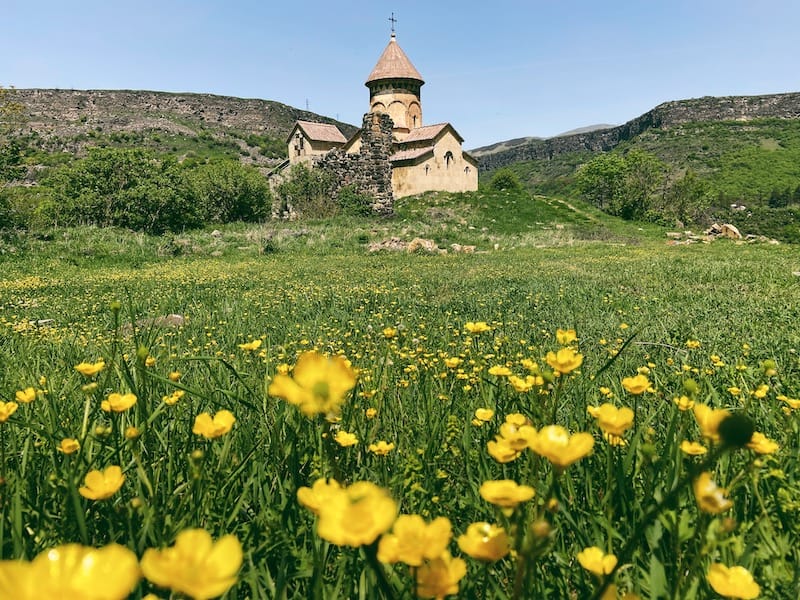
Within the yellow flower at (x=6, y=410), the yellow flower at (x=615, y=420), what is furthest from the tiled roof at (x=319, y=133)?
the yellow flower at (x=615, y=420)

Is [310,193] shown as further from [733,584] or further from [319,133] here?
[733,584]

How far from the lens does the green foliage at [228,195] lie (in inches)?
979

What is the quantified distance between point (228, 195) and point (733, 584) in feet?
90.8

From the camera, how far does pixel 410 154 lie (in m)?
30.4

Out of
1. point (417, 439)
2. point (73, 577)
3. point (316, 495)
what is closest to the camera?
point (73, 577)

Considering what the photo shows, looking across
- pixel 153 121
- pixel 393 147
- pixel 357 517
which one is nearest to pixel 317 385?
pixel 357 517

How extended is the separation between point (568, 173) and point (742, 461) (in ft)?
387

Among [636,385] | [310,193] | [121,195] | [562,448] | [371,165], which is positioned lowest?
[636,385]

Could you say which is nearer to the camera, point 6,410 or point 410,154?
point 6,410

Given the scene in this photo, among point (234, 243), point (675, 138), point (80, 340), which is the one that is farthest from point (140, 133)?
point (675, 138)

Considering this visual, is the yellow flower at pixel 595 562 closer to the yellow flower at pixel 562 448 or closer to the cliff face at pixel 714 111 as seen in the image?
the yellow flower at pixel 562 448

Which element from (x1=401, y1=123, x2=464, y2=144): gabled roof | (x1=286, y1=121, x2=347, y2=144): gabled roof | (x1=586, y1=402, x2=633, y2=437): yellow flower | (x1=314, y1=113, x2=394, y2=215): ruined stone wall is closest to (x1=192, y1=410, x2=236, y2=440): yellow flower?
(x1=586, y1=402, x2=633, y2=437): yellow flower

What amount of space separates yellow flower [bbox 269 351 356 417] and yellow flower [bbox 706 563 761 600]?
1.86 feet

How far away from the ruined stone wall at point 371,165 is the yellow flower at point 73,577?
2576cm
